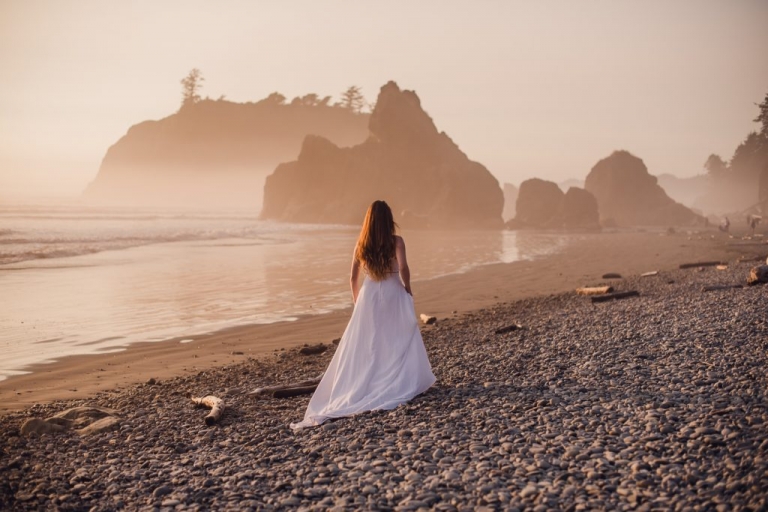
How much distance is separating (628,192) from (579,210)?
33.8 m

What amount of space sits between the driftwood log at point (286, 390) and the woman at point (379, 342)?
1279mm

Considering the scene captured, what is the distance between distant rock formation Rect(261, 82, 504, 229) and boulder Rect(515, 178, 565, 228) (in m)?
3.87

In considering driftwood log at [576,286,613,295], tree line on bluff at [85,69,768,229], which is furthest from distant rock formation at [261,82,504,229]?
driftwood log at [576,286,613,295]

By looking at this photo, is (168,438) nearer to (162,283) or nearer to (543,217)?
(162,283)

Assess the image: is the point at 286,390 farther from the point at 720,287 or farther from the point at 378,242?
the point at 720,287

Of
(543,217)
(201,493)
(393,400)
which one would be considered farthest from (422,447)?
(543,217)

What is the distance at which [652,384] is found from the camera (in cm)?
824

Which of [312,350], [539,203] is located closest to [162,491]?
[312,350]

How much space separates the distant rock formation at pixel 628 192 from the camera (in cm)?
11088

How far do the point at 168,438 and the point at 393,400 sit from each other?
3125mm

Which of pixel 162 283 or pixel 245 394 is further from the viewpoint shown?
pixel 162 283

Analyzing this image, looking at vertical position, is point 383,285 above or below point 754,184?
below

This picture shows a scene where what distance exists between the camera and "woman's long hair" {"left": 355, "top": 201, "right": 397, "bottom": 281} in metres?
8.41

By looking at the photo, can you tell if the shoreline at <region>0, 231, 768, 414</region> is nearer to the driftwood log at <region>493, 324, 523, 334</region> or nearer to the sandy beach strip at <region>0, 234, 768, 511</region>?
the sandy beach strip at <region>0, 234, 768, 511</region>
